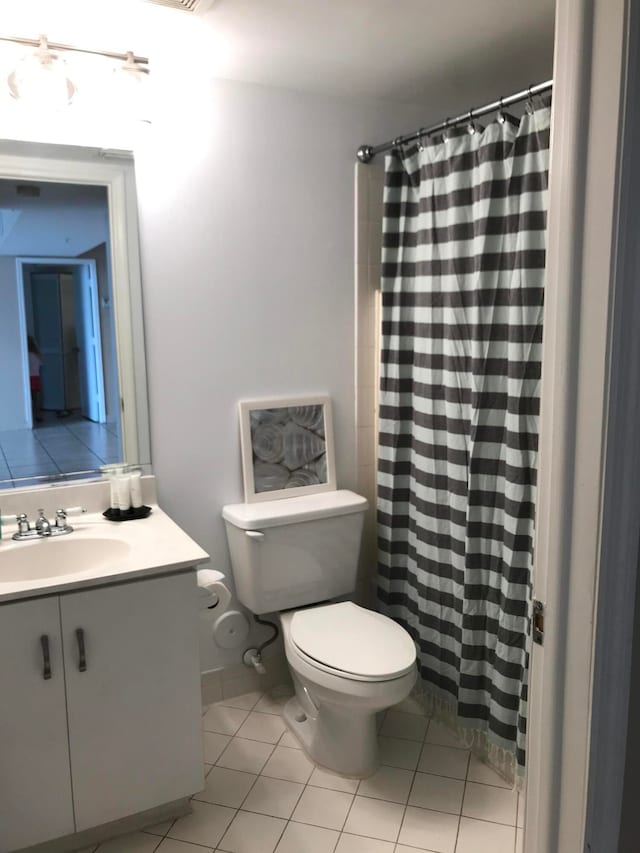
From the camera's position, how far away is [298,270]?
8.23 feet

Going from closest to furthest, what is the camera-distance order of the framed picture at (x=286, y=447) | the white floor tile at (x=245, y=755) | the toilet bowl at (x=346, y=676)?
the toilet bowl at (x=346, y=676) → the white floor tile at (x=245, y=755) → the framed picture at (x=286, y=447)

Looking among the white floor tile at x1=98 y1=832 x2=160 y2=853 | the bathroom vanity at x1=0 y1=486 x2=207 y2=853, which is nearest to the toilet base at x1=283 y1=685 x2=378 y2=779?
the bathroom vanity at x1=0 y1=486 x2=207 y2=853

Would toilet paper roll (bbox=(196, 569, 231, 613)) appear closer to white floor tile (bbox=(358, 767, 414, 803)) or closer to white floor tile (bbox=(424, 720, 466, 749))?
white floor tile (bbox=(358, 767, 414, 803))

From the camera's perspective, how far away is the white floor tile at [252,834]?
187cm

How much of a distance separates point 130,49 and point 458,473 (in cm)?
161

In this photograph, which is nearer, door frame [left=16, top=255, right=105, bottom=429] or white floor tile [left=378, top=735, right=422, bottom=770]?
door frame [left=16, top=255, right=105, bottom=429]

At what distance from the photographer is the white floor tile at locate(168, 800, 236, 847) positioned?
75.4 inches

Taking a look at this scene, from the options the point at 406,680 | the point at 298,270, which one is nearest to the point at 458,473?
the point at 406,680

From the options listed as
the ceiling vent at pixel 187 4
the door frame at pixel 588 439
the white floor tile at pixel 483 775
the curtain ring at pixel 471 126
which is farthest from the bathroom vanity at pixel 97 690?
the curtain ring at pixel 471 126

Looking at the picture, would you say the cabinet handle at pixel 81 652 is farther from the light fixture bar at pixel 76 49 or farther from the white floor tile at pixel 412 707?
the light fixture bar at pixel 76 49

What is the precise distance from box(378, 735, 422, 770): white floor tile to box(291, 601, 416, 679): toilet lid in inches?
16.5

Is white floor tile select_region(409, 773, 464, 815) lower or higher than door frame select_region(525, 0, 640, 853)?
lower

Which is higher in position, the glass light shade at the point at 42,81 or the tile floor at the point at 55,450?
the glass light shade at the point at 42,81

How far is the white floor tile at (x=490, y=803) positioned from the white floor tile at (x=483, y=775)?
2cm
